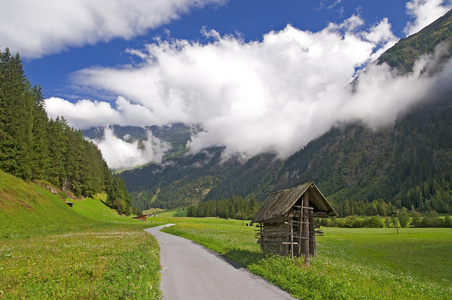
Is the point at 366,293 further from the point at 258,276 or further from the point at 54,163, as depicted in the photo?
the point at 54,163

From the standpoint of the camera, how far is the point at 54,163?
84.4 metres

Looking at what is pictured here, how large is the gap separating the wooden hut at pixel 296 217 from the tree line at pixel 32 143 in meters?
57.1

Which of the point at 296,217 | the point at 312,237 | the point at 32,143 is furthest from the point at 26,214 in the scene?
the point at 312,237

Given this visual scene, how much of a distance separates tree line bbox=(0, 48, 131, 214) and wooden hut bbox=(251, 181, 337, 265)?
57.1 m

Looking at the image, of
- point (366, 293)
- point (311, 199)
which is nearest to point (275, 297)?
point (366, 293)

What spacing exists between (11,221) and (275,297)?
43.5 m

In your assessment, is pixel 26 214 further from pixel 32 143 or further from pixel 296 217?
pixel 296 217

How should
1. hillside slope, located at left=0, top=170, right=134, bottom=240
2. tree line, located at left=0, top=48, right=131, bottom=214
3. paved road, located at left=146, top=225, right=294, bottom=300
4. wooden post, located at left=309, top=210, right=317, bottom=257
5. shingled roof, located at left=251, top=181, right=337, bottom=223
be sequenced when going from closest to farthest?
paved road, located at left=146, top=225, right=294, bottom=300 → shingled roof, located at left=251, top=181, right=337, bottom=223 → wooden post, located at left=309, top=210, right=317, bottom=257 → hillside slope, located at left=0, top=170, right=134, bottom=240 → tree line, located at left=0, top=48, right=131, bottom=214

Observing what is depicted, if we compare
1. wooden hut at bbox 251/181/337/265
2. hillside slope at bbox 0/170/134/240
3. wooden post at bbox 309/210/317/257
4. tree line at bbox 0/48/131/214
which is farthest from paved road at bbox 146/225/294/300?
tree line at bbox 0/48/131/214

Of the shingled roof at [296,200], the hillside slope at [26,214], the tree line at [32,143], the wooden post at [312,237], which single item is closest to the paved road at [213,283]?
the shingled roof at [296,200]

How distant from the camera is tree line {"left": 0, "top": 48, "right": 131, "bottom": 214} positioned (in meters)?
58.6

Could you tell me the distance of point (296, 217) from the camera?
78.1 feet

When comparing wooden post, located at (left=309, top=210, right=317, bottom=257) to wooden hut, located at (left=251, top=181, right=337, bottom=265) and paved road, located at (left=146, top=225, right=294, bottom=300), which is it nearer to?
wooden hut, located at (left=251, top=181, right=337, bottom=265)

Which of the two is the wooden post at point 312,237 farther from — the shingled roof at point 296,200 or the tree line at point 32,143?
the tree line at point 32,143
